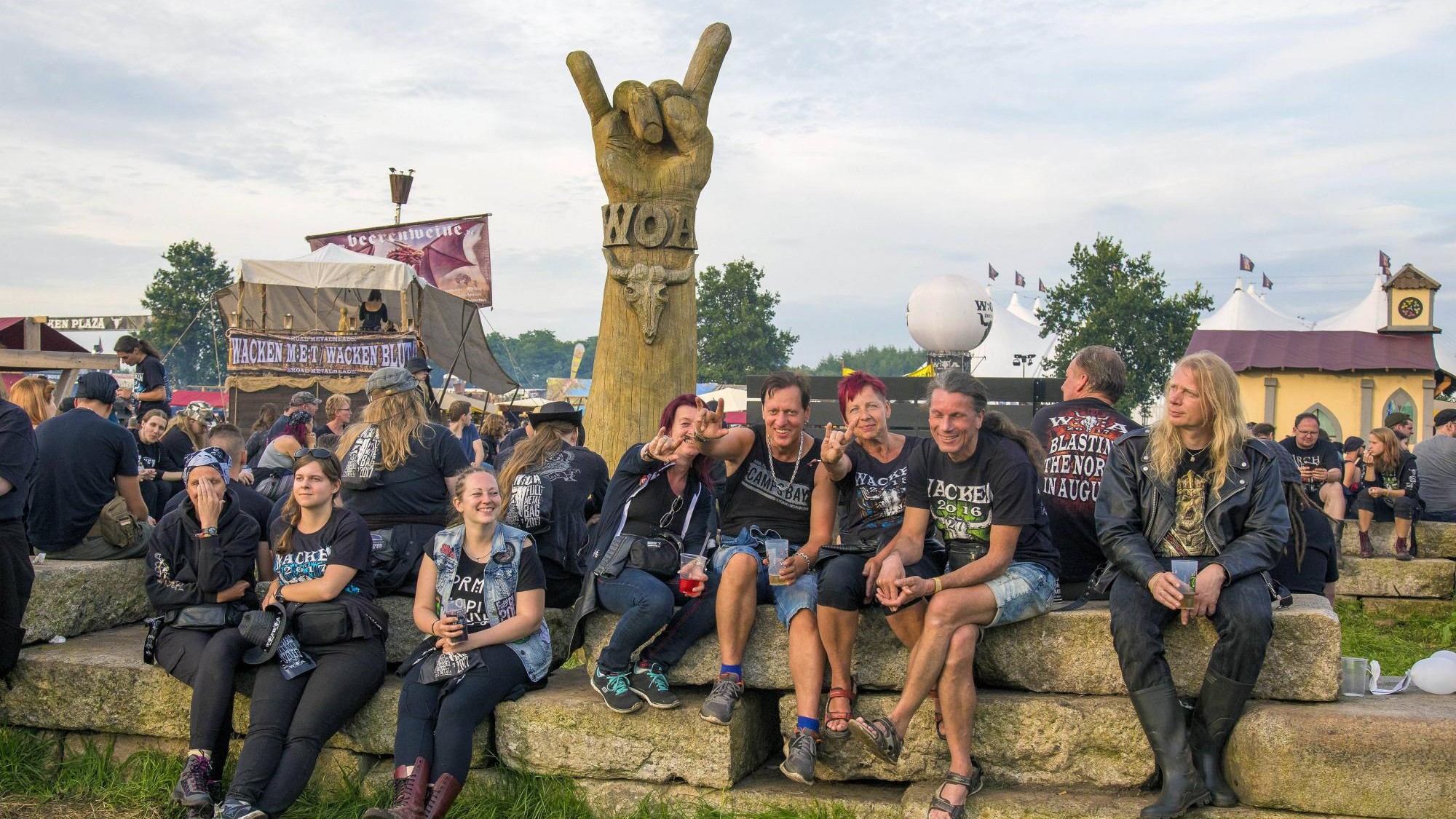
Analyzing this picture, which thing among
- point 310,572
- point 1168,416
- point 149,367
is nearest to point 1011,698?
point 1168,416

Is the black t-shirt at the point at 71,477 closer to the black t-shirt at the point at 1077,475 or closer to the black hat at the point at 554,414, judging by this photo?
the black hat at the point at 554,414

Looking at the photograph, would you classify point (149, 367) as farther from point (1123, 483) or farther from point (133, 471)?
point (1123, 483)

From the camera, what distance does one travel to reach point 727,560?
14.8 ft

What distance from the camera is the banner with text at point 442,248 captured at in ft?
82.2

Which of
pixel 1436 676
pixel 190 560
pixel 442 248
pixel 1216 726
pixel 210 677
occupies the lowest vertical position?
pixel 210 677

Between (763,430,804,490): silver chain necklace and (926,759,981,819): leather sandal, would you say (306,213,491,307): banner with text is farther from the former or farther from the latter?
(926,759,981,819): leather sandal

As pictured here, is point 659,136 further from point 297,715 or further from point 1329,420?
point 1329,420

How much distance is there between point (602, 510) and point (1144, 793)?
8.02 ft

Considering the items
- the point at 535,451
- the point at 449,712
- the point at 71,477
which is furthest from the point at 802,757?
the point at 71,477

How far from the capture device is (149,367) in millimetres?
8859

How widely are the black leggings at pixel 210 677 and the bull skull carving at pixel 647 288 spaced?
3788mm

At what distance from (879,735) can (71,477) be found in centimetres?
442

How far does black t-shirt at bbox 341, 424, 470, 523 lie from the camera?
522cm

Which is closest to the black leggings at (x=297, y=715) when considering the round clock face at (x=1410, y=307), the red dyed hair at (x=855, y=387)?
the red dyed hair at (x=855, y=387)
